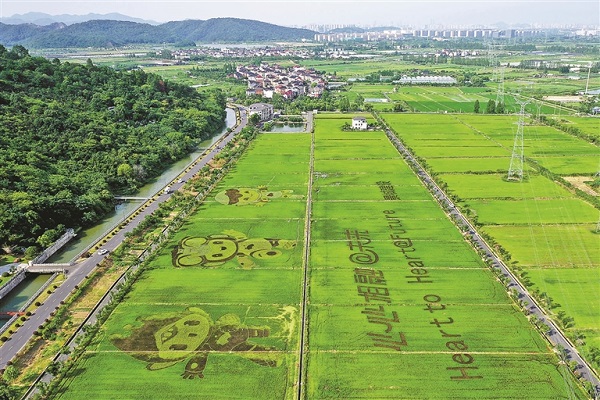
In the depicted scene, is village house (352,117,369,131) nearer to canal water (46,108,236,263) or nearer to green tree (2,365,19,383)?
canal water (46,108,236,263)

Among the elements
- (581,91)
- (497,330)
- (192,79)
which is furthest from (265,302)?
(192,79)

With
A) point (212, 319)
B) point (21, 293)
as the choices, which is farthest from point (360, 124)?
point (21, 293)

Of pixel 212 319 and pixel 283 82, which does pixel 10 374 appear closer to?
pixel 212 319

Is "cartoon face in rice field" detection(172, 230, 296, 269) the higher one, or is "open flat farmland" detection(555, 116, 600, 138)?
"open flat farmland" detection(555, 116, 600, 138)

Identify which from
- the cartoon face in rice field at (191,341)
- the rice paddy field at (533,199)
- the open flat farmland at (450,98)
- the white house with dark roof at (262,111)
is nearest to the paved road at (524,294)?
the rice paddy field at (533,199)

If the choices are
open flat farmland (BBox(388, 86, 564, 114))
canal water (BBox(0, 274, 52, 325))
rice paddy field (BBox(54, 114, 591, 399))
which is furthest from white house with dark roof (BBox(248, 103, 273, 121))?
canal water (BBox(0, 274, 52, 325))
